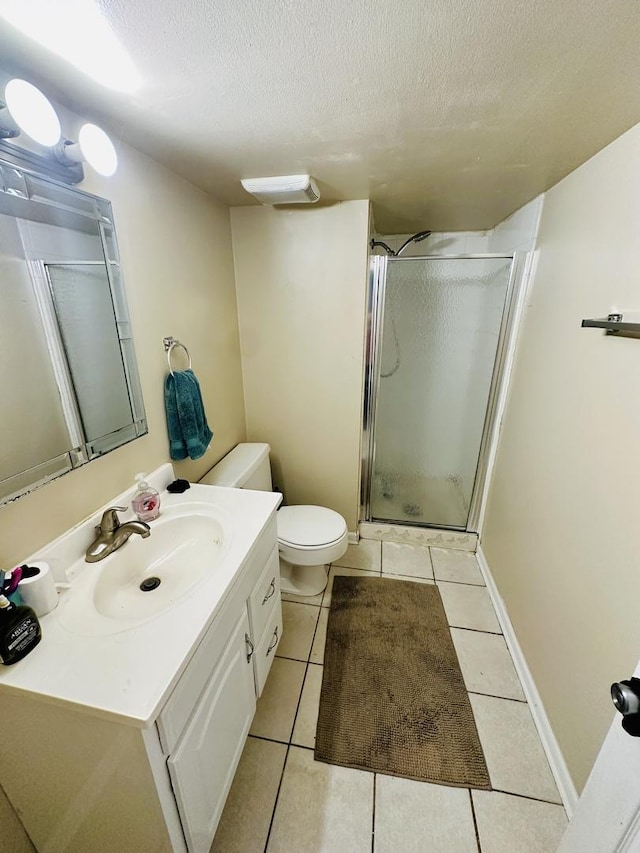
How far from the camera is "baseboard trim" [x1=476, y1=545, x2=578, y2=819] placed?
1.11m

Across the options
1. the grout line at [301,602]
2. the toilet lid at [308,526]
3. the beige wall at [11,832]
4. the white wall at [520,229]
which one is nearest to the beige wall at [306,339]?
the toilet lid at [308,526]

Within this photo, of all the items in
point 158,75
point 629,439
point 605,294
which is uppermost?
point 158,75

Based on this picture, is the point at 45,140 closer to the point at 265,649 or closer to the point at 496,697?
the point at 265,649

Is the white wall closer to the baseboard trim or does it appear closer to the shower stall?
the shower stall

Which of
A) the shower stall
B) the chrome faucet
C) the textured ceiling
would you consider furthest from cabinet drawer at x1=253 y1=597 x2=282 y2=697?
the textured ceiling

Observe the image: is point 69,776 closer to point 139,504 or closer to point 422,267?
point 139,504

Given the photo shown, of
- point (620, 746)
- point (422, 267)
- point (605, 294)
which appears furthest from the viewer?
point (422, 267)

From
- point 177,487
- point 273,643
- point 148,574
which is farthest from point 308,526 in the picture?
point 148,574

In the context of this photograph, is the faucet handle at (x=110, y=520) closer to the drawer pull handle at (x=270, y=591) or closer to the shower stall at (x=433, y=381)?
the drawer pull handle at (x=270, y=591)

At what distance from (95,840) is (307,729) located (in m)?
0.71

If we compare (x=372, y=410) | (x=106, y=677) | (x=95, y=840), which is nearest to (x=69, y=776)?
(x=95, y=840)

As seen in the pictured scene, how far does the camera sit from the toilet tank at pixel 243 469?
1.67 m

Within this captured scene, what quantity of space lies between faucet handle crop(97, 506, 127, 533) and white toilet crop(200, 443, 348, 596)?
1.80 feet

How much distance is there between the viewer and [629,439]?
958mm
